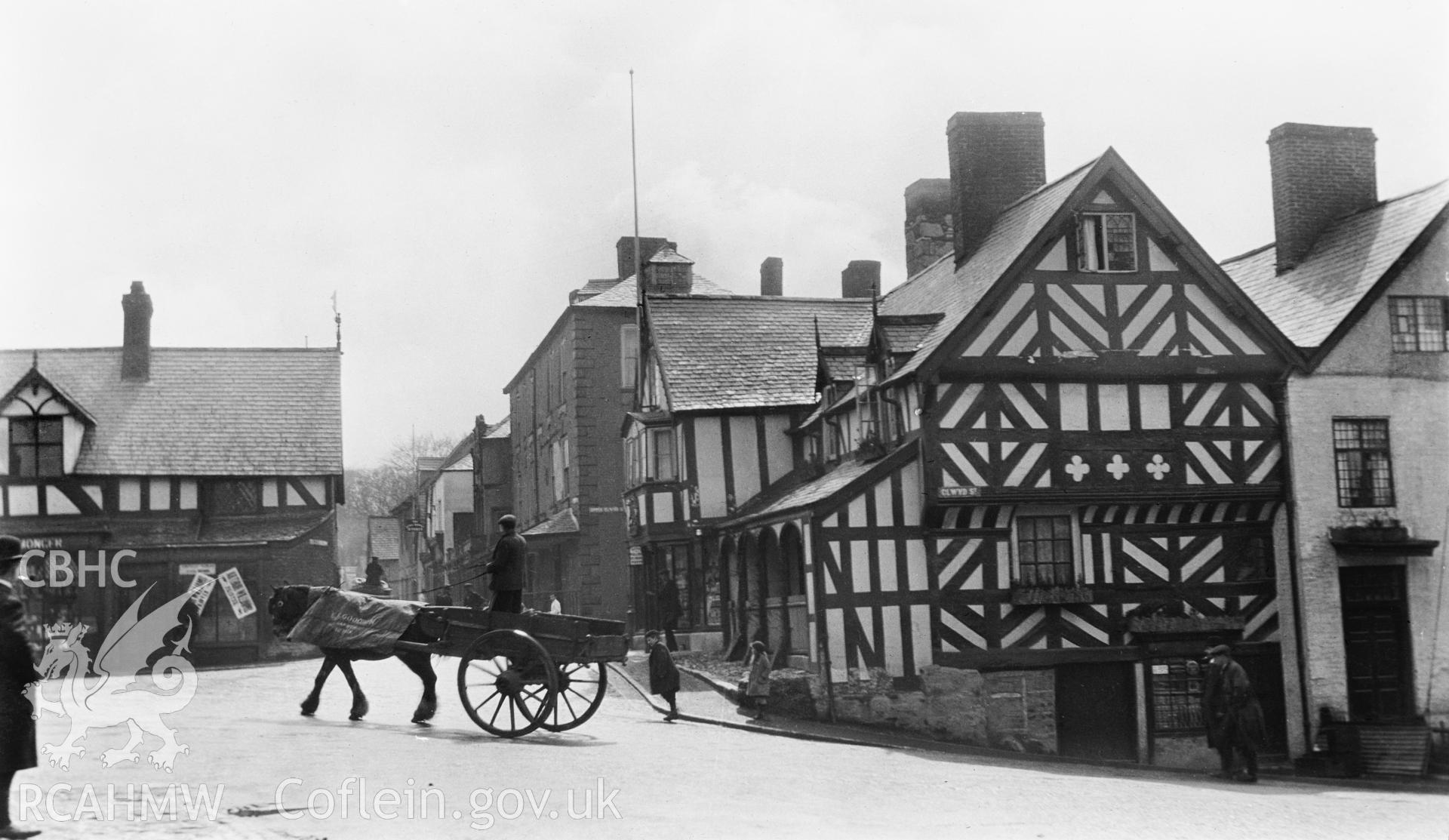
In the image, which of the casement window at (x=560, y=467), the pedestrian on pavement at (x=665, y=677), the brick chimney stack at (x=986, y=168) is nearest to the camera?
the pedestrian on pavement at (x=665, y=677)

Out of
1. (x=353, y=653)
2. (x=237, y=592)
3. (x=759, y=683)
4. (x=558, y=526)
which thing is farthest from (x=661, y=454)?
(x=353, y=653)

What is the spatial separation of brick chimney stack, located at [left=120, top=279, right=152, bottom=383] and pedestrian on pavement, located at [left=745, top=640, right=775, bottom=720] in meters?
19.3

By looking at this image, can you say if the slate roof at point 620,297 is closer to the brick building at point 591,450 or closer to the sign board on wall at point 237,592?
the brick building at point 591,450

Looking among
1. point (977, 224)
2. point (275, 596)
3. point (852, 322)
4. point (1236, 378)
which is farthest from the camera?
point (852, 322)

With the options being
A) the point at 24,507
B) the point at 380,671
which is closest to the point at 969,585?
the point at 380,671

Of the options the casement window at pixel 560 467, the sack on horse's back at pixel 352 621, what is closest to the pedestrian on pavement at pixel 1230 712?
the sack on horse's back at pixel 352 621

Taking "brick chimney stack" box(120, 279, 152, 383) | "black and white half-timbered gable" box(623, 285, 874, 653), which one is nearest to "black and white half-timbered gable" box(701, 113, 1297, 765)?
"black and white half-timbered gable" box(623, 285, 874, 653)

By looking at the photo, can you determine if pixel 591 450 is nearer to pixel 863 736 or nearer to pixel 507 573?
pixel 863 736

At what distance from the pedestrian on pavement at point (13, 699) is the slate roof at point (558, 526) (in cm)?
2729

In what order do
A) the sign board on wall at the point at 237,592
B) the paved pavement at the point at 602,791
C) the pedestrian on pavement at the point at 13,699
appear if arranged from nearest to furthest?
the pedestrian on pavement at the point at 13,699 < the paved pavement at the point at 602,791 < the sign board on wall at the point at 237,592

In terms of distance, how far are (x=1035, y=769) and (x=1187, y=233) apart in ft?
33.0

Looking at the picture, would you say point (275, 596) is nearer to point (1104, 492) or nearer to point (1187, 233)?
point (1104, 492)

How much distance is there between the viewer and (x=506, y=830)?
9836 mm

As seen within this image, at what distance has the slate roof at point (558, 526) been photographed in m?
36.2
